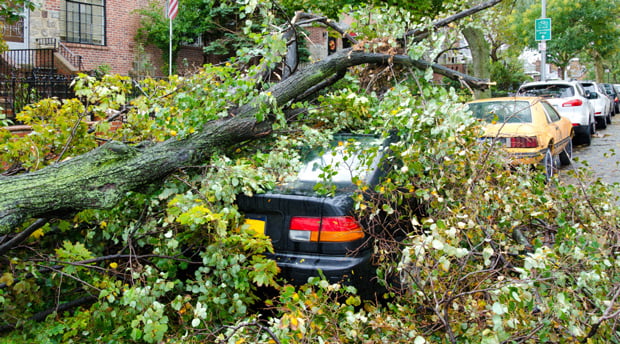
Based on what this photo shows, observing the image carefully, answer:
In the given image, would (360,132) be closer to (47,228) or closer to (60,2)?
(47,228)

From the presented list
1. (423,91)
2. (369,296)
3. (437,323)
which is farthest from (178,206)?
(423,91)

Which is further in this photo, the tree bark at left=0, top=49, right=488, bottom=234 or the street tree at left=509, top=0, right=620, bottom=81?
the street tree at left=509, top=0, right=620, bottom=81

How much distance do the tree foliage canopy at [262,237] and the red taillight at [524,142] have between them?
314cm

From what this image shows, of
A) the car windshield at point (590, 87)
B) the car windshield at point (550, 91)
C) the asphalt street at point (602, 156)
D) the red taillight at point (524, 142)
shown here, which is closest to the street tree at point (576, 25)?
the car windshield at point (590, 87)

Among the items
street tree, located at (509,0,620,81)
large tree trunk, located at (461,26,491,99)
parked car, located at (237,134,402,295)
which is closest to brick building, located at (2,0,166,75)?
large tree trunk, located at (461,26,491,99)

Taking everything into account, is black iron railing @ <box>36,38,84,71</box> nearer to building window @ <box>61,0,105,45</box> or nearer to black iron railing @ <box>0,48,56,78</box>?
black iron railing @ <box>0,48,56,78</box>

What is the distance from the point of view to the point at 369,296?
12.6 feet

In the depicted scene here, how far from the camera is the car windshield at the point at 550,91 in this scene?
46.9ft

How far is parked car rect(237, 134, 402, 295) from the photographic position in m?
3.78

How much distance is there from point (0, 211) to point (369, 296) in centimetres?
252

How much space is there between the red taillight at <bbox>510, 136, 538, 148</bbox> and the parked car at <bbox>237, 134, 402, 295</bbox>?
16.8ft

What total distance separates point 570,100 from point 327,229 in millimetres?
12728

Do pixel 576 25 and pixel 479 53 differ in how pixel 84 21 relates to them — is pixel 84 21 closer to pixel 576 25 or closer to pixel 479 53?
pixel 479 53

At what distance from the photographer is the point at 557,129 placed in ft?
31.6
